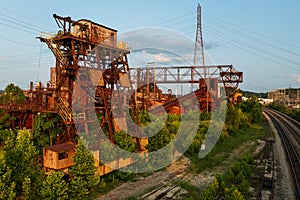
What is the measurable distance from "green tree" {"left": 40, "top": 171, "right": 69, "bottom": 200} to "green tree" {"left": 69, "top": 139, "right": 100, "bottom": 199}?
973mm

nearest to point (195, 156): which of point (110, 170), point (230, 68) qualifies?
point (110, 170)

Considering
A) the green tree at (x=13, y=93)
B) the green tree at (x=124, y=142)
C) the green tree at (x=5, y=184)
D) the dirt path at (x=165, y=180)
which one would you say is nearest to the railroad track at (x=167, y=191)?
the dirt path at (x=165, y=180)

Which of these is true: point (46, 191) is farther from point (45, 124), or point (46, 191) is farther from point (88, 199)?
point (45, 124)

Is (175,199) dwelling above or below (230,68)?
below

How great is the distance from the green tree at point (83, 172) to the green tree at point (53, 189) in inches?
38.3

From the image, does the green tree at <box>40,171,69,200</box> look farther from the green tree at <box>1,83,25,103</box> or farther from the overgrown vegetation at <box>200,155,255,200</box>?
the green tree at <box>1,83,25,103</box>

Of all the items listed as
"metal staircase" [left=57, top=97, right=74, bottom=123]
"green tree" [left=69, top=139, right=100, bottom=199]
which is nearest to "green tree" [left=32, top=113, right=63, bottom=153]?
"metal staircase" [left=57, top=97, right=74, bottom=123]

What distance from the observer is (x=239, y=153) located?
2445 cm

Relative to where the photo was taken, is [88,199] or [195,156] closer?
[88,199]

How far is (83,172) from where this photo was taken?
46.6ft

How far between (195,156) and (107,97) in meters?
9.20

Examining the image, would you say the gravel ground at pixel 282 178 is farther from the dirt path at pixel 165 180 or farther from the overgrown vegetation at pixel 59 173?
the dirt path at pixel 165 180

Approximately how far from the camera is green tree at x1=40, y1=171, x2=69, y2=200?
41.3ft

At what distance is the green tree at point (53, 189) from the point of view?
41.3 feet
